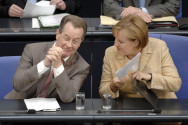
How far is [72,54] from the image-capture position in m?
3.33

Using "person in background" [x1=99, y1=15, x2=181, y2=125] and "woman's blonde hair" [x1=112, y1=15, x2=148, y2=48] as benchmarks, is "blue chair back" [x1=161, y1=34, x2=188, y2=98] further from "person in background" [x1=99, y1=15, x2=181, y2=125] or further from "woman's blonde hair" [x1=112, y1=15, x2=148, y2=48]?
"woman's blonde hair" [x1=112, y1=15, x2=148, y2=48]

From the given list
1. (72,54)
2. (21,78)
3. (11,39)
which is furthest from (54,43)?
(11,39)

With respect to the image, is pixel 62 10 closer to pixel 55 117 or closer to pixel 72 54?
pixel 72 54

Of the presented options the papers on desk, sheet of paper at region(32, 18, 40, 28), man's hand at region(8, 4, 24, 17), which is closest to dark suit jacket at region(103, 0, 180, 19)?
sheet of paper at region(32, 18, 40, 28)

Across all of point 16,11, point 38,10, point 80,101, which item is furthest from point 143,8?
point 80,101

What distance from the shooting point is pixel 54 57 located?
306cm

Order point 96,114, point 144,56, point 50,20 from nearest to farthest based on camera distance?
1. point 96,114
2. point 144,56
3. point 50,20

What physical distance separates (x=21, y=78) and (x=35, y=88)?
7.9 inches

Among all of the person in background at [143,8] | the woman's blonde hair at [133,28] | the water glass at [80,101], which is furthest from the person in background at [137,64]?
the person in background at [143,8]

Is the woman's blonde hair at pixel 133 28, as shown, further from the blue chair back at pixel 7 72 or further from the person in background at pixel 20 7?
the person in background at pixel 20 7

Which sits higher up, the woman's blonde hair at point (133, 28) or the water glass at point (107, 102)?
the woman's blonde hair at point (133, 28)

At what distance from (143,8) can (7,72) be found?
1817 millimetres

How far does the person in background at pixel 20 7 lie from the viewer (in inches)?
190

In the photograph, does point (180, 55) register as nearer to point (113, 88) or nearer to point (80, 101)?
point (113, 88)
